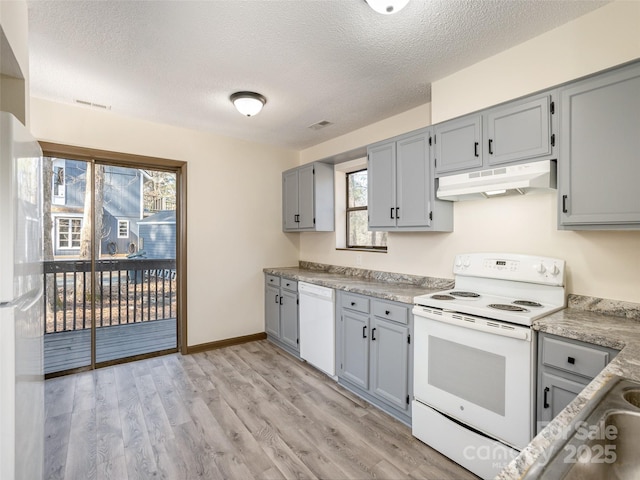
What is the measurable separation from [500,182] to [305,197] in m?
2.44

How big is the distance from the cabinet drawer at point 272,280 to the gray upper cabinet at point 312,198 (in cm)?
70

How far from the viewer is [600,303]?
1.92 meters

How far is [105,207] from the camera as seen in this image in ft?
11.3

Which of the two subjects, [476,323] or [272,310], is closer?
[476,323]

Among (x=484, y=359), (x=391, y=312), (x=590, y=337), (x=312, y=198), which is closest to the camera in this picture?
(x=590, y=337)

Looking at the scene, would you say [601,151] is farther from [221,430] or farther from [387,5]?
[221,430]

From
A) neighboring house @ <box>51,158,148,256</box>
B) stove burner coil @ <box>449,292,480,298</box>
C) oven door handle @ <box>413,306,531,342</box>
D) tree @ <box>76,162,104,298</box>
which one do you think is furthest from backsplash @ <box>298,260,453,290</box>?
tree @ <box>76,162,104,298</box>

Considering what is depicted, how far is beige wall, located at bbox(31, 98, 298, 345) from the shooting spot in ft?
11.6

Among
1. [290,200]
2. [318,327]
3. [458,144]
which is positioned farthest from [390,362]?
[290,200]

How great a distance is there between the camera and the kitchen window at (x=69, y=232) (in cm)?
322

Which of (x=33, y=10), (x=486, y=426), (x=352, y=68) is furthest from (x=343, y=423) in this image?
(x=33, y=10)

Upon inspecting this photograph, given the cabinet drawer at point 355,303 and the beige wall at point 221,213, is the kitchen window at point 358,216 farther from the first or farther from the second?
the beige wall at point 221,213

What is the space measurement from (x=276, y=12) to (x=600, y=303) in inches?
102

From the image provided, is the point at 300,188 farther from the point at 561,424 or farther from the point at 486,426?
the point at 561,424
